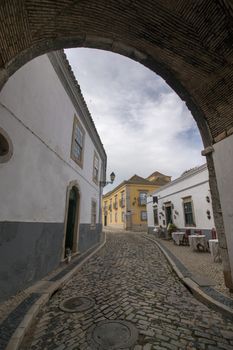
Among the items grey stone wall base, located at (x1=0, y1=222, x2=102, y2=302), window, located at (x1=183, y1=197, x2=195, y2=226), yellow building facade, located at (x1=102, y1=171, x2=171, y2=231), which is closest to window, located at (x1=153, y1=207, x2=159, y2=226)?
window, located at (x1=183, y1=197, x2=195, y2=226)

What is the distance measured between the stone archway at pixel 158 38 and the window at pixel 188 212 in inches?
309

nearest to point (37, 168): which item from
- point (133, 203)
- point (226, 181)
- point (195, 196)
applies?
point (226, 181)

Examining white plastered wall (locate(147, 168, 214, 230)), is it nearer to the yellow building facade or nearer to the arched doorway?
the arched doorway

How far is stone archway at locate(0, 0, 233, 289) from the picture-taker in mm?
2586

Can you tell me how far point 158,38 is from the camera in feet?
11.1

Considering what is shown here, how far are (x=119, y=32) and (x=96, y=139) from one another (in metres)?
8.27

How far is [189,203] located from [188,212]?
2.01 ft

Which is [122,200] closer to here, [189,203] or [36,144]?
[189,203]

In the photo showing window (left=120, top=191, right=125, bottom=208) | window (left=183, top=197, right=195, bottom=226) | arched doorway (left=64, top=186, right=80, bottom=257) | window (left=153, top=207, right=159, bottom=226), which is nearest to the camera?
arched doorway (left=64, top=186, right=80, bottom=257)

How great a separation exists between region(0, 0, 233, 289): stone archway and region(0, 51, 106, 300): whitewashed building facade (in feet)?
4.43

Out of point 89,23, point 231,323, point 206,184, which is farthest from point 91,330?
point 206,184

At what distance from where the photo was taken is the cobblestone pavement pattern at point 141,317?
7.98 ft

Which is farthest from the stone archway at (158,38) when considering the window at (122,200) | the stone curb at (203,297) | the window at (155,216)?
the window at (122,200)

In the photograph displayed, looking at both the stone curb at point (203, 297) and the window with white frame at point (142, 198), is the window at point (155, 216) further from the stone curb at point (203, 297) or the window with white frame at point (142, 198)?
the stone curb at point (203, 297)
